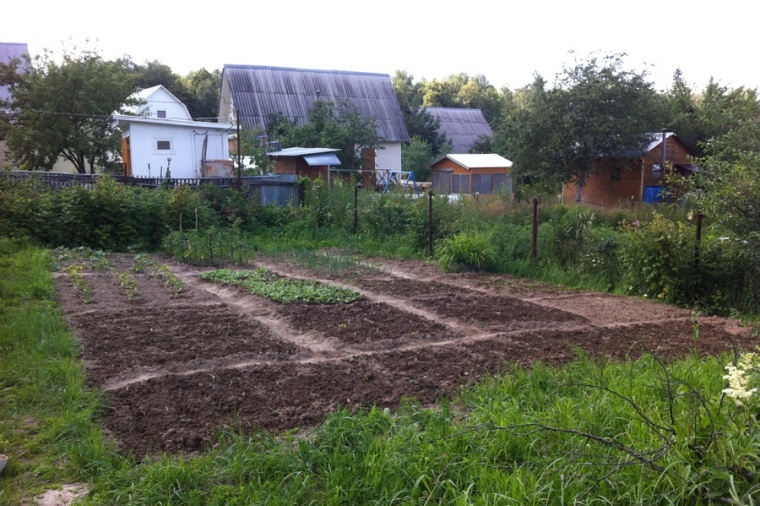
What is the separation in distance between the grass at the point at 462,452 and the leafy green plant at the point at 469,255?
23.1ft

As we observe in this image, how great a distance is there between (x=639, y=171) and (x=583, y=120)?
3900 mm

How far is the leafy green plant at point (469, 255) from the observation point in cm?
1246

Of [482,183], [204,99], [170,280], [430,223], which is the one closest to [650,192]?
[482,183]

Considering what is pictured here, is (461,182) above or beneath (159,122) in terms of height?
beneath

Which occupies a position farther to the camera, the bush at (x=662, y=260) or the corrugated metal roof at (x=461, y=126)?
the corrugated metal roof at (x=461, y=126)

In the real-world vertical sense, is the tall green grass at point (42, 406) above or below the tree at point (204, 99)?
below

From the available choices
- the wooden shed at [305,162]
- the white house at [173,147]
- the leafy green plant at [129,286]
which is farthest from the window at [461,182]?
the leafy green plant at [129,286]

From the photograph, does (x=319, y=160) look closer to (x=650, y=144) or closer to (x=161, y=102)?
(x=650, y=144)

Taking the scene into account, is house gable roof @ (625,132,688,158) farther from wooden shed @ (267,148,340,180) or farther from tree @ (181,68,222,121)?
tree @ (181,68,222,121)

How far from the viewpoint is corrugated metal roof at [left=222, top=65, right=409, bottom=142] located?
112 ft

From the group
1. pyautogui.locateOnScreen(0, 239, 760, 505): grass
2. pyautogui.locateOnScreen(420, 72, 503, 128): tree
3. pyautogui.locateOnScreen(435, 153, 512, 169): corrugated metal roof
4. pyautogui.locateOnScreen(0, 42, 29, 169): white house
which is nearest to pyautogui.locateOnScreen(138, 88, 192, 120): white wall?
pyautogui.locateOnScreen(0, 42, 29, 169): white house

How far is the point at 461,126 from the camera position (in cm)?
4816

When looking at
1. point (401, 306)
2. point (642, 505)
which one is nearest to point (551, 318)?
point (401, 306)

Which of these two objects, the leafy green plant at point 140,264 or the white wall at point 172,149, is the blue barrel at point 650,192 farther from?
the leafy green plant at point 140,264
